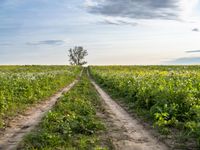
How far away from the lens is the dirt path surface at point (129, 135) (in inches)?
348

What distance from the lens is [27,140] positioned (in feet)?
30.0

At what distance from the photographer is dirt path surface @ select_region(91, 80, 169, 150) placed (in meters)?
8.85

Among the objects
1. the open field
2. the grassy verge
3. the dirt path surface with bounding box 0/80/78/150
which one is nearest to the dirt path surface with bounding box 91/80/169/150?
the open field

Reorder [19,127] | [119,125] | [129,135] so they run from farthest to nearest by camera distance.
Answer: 1. [19,127]
2. [119,125]
3. [129,135]

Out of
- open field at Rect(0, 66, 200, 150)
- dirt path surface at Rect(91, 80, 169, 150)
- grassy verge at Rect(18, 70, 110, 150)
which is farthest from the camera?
open field at Rect(0, 66, 200, 150)

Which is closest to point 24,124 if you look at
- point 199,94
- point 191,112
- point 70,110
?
point 70,110

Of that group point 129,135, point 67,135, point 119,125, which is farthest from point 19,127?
point 129,135

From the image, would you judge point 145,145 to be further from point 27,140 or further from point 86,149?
point 27,140

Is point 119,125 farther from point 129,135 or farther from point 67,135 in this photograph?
point 67,135

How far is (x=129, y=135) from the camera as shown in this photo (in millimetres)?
10086

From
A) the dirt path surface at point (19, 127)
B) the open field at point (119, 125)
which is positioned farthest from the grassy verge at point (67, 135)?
the dirt path surface at point (19, 127)

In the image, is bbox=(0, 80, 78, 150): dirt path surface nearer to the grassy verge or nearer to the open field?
the open field

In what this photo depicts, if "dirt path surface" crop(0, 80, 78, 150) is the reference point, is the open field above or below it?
above

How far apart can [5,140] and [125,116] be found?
5459mm
